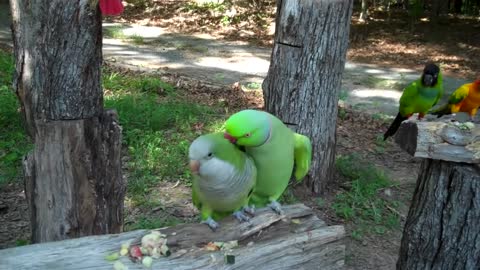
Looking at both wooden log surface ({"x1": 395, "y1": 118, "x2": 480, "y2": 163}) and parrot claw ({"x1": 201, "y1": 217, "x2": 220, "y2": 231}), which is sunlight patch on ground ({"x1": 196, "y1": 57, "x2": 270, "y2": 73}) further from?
parrot claw ({"x1": 201, "y1": 217, "x2": 220, "y2": 231})

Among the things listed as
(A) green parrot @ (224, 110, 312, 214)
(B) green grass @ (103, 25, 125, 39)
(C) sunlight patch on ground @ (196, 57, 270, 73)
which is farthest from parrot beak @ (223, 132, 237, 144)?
(B) green grass @ (103, 25, 125, 39)

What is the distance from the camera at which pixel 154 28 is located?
12023mm

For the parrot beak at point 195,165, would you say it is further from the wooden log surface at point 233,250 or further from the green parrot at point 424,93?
the green parrot at point 424,93

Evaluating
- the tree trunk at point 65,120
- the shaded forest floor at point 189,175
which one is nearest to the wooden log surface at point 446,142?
the shaded forest floor at point 189,175

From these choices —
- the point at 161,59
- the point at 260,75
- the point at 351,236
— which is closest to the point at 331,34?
the point at 351,236

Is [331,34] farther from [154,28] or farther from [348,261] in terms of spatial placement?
[154,28]

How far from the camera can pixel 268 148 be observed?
2.12 m

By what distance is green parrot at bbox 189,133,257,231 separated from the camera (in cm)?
185

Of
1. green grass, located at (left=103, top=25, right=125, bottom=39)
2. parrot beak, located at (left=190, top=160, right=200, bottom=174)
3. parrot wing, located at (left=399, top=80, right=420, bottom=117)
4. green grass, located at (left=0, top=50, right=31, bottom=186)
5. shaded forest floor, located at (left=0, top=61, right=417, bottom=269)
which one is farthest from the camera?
green grass, located at (left=103, top=25, right=125, bottom=39)

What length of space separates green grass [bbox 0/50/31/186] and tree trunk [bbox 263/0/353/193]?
234 cm

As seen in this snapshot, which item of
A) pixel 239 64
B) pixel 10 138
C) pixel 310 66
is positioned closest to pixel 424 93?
pixel 310 66

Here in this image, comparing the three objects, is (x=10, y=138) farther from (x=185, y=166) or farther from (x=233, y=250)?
(x=233, y=250)

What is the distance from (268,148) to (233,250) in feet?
1.47

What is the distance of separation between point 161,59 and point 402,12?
8.31 meters
